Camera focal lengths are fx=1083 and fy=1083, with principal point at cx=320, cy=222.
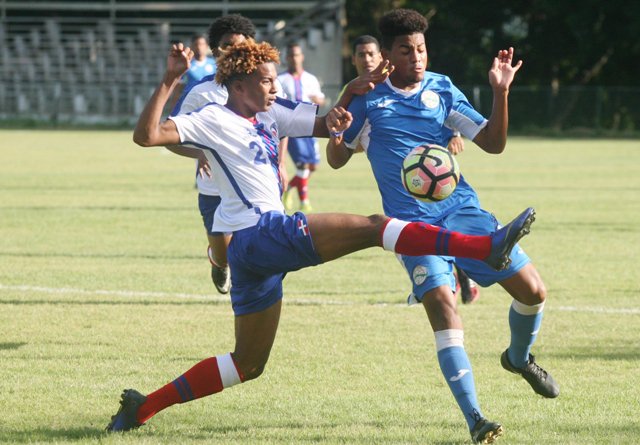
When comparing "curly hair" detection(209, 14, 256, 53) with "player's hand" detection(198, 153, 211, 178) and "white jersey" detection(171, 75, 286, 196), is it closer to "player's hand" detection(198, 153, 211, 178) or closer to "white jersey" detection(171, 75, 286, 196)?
"white jersey" detection(171, 75, 286, 196)

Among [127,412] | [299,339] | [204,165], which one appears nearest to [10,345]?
[204,165]

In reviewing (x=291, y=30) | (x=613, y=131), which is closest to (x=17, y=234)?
(x=613, y=131)

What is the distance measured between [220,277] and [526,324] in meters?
3.41

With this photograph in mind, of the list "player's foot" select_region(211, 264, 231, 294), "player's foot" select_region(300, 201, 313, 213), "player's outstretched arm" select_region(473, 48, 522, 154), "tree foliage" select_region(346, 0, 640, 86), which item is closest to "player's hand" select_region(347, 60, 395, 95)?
"player's outstretched arm" select_region(473, 48, 522, 154)

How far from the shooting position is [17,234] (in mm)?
12641

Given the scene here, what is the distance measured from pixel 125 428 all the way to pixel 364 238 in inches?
56.6

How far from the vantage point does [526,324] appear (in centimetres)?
554

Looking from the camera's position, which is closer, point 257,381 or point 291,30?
point 257,381

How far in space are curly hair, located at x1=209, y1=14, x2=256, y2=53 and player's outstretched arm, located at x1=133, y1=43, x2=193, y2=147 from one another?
114 inches

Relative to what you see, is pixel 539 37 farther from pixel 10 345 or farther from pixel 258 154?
pixel 258 154

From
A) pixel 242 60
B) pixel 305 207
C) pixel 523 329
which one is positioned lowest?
pixel 305 207

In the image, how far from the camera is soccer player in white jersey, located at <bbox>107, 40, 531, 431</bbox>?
4.70 metres

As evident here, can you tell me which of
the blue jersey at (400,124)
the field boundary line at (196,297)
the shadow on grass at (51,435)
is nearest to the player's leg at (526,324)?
the blue jersey at (400,124)

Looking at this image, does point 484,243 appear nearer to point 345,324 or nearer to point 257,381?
point 257,381
